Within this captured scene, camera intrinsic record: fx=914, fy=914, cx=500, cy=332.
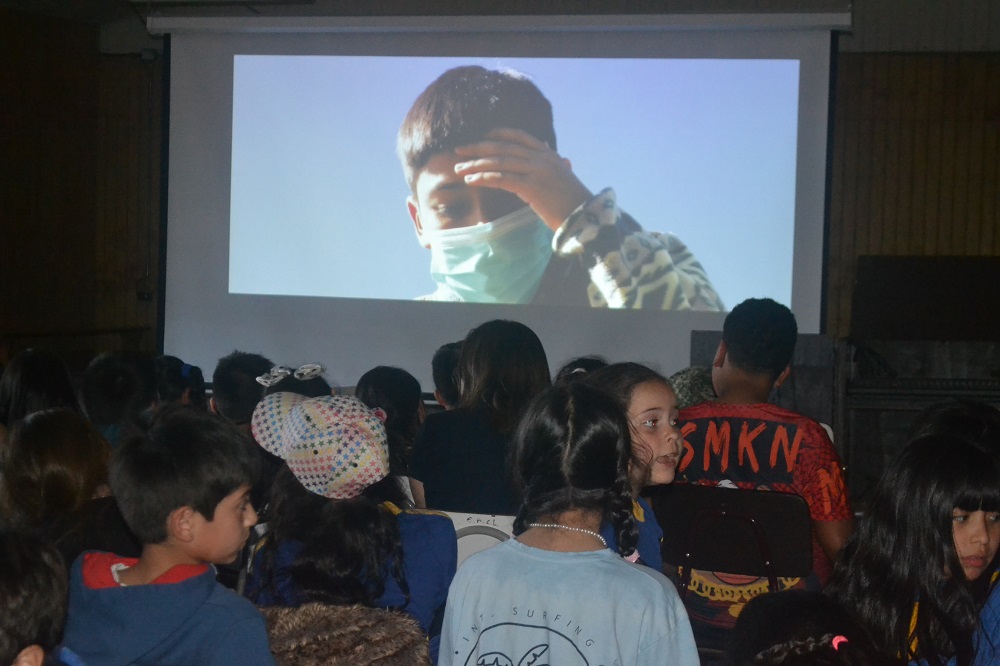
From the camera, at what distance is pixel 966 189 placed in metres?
6.99

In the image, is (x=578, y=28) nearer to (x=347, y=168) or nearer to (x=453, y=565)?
(x=347, y=168)

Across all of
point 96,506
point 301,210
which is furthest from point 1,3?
point 96,506

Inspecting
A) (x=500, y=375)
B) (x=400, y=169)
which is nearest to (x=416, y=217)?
(x=400, y=169)

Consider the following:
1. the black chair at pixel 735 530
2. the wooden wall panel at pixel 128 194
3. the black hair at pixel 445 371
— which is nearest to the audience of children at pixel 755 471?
the black chair at pixel 735 530

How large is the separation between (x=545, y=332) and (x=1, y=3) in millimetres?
5267

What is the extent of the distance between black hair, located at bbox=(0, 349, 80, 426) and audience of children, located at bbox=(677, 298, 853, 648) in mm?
1830

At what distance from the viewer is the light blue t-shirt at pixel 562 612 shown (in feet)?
3.78

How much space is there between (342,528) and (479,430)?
0.82 meters

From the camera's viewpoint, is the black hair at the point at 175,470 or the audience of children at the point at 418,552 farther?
the black hair at the point at 175,470

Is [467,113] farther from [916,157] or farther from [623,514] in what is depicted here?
[623,514]

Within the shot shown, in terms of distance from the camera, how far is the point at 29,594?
0.88 m

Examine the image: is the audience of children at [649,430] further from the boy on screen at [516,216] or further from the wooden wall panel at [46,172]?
the wooden wall panel at [46,172]

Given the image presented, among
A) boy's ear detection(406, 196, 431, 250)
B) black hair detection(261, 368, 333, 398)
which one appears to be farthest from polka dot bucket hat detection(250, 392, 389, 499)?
boy's ear detection(406, 196, 431, 250)

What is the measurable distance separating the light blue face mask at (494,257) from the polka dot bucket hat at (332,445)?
12.6ft
